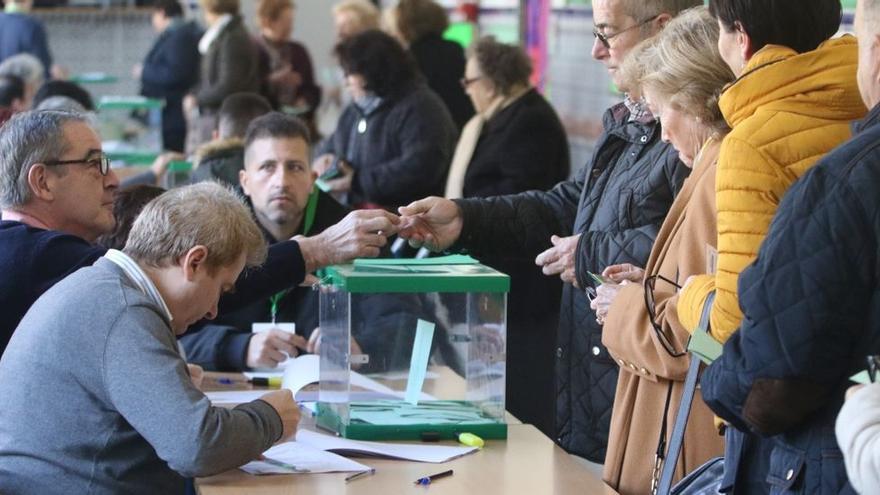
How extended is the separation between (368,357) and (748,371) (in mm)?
1336

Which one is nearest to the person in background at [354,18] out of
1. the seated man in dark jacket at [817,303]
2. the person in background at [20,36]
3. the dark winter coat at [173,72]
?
the dark winter coat at [173,72]

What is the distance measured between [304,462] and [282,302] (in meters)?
1.49

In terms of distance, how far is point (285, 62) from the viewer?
9.70 meters

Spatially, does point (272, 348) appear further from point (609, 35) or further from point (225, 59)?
point (225, 59)

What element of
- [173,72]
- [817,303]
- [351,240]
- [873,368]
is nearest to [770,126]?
[817,303]

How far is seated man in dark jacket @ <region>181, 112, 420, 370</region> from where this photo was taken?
10.5 ft

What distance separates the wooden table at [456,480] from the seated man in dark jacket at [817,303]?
651mm

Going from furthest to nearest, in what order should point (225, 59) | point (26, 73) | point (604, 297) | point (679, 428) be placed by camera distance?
point (225, 59)
point (26, 73)
point (604, 297)
point (679, 428)

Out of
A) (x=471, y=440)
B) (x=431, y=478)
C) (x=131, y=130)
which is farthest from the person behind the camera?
(x=131, y=130)

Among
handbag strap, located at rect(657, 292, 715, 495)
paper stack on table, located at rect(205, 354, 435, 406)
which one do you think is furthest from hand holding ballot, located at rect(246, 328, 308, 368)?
A: handbag strap, located at rect(657, 292, 715, 495)

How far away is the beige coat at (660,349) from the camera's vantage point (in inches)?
102

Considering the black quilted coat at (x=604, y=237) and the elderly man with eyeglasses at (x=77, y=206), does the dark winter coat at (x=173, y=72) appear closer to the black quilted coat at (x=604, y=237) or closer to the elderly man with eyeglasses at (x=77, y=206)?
the elderly man with eyeglasses at (x=77, y=206)

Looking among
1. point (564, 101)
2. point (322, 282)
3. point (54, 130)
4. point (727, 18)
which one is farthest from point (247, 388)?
point (564, 101)

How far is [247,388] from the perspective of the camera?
369 cm
